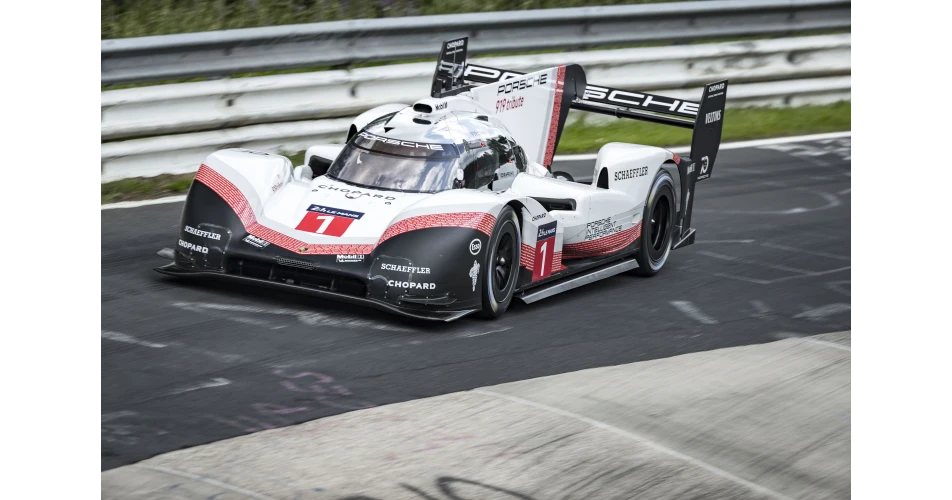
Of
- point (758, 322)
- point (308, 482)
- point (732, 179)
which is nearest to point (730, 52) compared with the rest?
point (732, 179)

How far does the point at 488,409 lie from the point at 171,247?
11.7 ft

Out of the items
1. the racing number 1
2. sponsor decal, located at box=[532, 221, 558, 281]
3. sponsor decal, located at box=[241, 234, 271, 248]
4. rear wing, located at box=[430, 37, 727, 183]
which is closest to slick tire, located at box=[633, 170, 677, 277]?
rear wing, located at box=[430, 37, 727, 183]

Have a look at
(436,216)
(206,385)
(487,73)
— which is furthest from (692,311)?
(206,385)

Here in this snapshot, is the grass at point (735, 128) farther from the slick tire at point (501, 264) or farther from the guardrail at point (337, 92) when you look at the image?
the slick tire at point (501, 264)

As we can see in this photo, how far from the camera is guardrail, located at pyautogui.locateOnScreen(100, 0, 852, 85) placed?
35.2 ft

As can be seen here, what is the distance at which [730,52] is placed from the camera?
48.5 feet

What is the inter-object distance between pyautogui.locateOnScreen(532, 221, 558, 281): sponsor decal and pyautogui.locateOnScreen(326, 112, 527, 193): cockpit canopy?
0.60 meters

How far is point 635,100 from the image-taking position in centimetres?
1035

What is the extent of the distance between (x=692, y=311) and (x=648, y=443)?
268cm

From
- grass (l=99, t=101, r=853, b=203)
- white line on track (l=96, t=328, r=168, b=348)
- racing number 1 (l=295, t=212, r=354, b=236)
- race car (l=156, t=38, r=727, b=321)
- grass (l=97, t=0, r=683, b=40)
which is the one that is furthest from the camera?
grass (l=99, t=101, r=853, b=203)

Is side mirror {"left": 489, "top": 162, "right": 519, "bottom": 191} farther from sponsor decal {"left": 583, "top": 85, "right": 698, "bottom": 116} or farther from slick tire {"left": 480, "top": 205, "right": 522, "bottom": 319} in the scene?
sponsor decal {"left": 583, "top": 85, "right": 698, "bottom": 116}

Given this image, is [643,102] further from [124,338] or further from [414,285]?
[124,338]

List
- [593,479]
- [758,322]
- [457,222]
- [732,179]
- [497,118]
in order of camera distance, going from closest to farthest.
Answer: [593,479] < [457,222] < [758,322] < [497,118] < [732,179]

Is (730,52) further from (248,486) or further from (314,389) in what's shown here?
(248,486)
